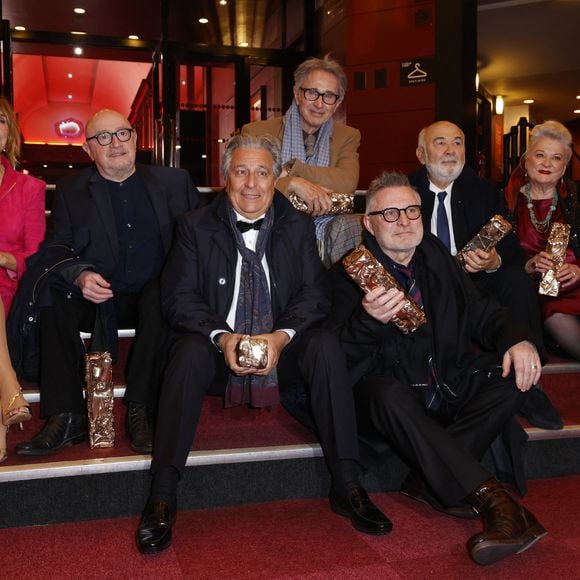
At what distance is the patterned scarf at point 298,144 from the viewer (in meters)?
3.39

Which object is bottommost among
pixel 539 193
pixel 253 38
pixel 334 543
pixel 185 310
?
pixel 334 543

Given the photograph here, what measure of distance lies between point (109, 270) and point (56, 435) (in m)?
0.73

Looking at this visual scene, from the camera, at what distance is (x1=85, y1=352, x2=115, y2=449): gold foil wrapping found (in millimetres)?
2389

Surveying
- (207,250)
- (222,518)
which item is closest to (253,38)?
(207,250)

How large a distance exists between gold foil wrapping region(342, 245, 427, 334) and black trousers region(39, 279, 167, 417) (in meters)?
0.72

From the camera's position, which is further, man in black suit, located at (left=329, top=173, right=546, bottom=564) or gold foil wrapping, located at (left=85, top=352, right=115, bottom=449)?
gold foil wrapping, located at (left=85, top=352, right=115, bottom=449)

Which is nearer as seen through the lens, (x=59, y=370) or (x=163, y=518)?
(x=163, y=518)

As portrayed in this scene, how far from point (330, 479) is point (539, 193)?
5.88ft

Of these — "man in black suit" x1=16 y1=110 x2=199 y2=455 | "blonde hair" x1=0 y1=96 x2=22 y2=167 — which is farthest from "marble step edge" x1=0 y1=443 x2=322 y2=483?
"blonde hair" x1=0 y1=96 x2=22 y2=167

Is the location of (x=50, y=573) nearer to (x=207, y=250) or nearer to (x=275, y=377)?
(x=275, y=377)

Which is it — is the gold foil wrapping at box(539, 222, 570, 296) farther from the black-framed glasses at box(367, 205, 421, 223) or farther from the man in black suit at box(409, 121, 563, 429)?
the black-framed glasses at box(367, 205, 421, 223)

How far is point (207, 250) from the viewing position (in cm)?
251

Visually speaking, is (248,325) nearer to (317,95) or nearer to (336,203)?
(336,203)

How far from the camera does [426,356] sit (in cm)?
246
